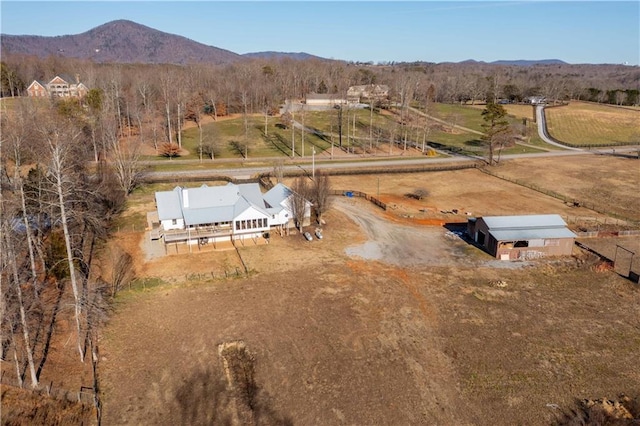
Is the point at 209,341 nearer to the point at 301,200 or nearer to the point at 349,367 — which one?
the point at 349,367

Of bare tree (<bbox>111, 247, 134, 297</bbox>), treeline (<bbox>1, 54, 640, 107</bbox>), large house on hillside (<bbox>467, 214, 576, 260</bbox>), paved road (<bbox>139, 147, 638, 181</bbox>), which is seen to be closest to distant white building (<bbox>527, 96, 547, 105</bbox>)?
treeline (<bbox>1, 54, 640, 107</bbox>)

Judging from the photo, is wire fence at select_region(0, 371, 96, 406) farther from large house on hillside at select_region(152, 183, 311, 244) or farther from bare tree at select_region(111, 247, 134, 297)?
large house on hillside at select_region(152, 183, 311, 244)

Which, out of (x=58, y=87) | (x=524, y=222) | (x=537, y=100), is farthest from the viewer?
(x=537, y=100)

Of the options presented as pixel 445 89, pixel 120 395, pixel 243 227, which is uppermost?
pixel 445 89

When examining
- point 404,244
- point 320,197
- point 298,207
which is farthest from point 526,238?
point 298,207

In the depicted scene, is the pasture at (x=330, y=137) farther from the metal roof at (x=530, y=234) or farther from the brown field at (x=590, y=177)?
the metal roof at (x=530, y=234)

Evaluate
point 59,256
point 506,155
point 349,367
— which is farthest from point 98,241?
point 506,155

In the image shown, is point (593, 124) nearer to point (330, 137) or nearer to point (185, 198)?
point (330, 137)
